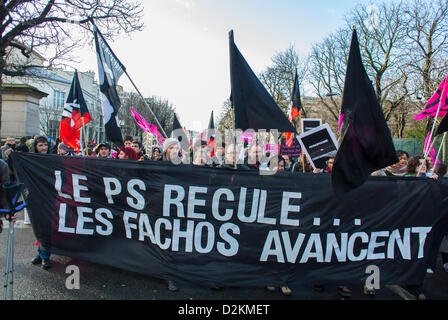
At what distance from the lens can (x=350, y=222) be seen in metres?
3.63

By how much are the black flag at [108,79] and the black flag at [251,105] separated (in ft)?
7.72

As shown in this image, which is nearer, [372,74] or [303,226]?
[303,226]

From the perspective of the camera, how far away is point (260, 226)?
3.60m

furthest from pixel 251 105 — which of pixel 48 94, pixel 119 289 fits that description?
pixel 48 94

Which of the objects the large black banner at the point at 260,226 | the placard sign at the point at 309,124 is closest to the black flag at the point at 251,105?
the large black banner at the point at 260,226

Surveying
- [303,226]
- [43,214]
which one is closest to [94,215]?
[43,214]

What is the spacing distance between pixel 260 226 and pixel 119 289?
1.86m

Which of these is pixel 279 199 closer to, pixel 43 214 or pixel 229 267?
pixel 229 267

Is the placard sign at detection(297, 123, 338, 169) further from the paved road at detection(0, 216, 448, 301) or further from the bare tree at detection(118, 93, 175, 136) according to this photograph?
the bare tree at detection(118, 93, 175, 136)

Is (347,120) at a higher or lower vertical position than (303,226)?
higher

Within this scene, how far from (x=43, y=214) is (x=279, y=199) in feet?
10.2

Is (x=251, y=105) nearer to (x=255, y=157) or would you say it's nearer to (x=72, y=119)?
(x=255, y=157)

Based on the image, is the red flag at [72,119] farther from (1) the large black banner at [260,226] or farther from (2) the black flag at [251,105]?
(2) the black flag at [251,105]

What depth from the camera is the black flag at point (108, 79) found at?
4906mm
